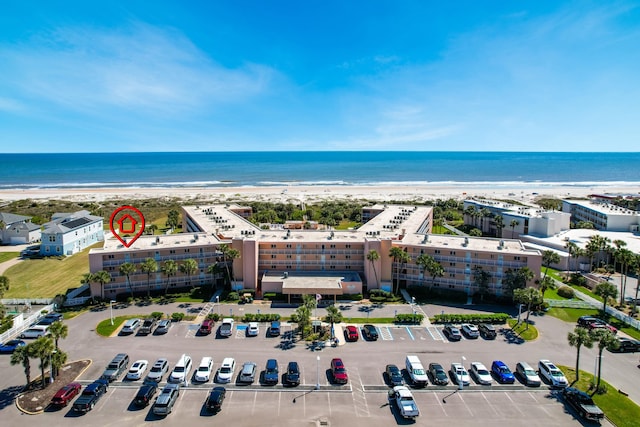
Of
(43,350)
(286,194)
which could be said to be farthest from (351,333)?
(286,194)

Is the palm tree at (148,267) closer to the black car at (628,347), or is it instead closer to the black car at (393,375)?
the black car at (393,375)

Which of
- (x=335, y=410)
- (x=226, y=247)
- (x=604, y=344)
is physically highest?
(x=226, y=247)

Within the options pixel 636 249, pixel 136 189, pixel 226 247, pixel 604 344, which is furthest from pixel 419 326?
pixel 136 189

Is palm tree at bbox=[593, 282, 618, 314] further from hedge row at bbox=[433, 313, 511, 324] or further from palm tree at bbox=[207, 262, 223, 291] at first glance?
palm tree at bbox=[207, 262, 223, 291]

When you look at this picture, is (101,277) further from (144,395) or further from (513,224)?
(513,224)

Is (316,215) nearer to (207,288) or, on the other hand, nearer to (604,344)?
(207,288)
